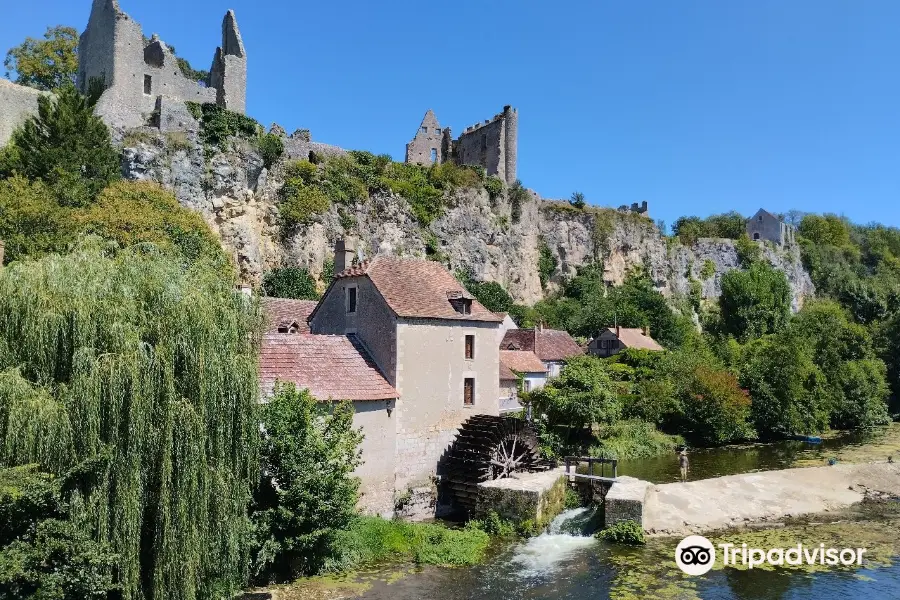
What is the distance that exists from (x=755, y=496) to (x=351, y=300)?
14729mm

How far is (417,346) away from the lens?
19.0 meters

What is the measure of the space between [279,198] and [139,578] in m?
31.1

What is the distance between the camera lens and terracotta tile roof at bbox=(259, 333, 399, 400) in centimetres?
1592

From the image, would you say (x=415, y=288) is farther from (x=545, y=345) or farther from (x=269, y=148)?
(x=545, y=345)

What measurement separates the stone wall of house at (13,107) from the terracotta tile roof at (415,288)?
83.5 ft

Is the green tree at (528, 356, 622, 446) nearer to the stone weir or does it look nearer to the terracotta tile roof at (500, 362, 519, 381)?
the terracotta tile roof at (500, 362, 519, 381)

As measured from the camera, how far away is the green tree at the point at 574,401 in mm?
27109

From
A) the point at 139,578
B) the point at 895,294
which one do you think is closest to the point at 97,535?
the point at 139,578

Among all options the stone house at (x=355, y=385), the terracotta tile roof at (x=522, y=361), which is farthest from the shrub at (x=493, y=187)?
the stone house at (x=355, y=385)

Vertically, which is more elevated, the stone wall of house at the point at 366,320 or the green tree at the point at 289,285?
the green tree at the point at 289,285

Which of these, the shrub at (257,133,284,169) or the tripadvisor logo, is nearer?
the tripadvisor logo

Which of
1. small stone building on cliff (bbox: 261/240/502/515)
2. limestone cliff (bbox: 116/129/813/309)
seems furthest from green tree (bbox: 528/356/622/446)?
limestone cliff (bbox: 116/129/813/309)

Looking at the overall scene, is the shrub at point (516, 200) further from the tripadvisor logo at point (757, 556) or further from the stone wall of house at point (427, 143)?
the tripadvisor logo at point (757, 556)

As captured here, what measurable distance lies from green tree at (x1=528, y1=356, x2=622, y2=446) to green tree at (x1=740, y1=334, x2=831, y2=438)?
1218cm
